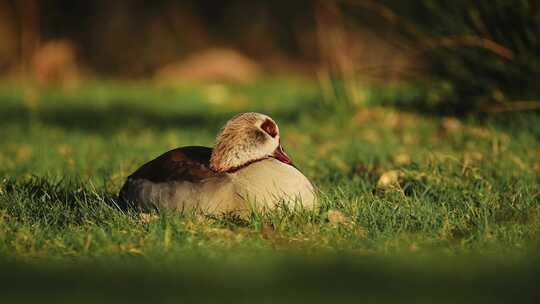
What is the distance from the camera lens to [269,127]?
4184 mm

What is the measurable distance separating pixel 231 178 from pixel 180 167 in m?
0.27

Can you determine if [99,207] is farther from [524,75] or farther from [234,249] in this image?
[524,75]

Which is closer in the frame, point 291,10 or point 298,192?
point 298,192

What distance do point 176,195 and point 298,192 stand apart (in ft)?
1.76

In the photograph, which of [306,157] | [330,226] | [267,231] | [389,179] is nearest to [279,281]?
[267,231]

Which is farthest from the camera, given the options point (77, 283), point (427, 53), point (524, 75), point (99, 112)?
point (99, 112)

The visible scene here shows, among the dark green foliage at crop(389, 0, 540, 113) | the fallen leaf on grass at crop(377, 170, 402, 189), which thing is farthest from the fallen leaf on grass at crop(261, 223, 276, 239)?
the dark green foliage at crop(389, 0, 540, 113)

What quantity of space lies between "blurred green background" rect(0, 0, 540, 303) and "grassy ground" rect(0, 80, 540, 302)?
13 millimetres

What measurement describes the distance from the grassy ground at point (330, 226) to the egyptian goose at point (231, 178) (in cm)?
8

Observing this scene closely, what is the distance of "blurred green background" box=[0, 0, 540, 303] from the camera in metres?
3.24

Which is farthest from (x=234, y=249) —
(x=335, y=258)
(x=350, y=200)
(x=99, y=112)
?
(x=99, y=112)

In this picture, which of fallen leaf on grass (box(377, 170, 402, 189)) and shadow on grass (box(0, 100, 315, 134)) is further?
shadow on grass (box(0, 100, 315, 134))

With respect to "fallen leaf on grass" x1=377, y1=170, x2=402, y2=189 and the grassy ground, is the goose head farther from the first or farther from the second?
"fallen leaf on grass" x1=377, y1=170, x2=402, y2=189

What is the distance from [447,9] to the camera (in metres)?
7.46
